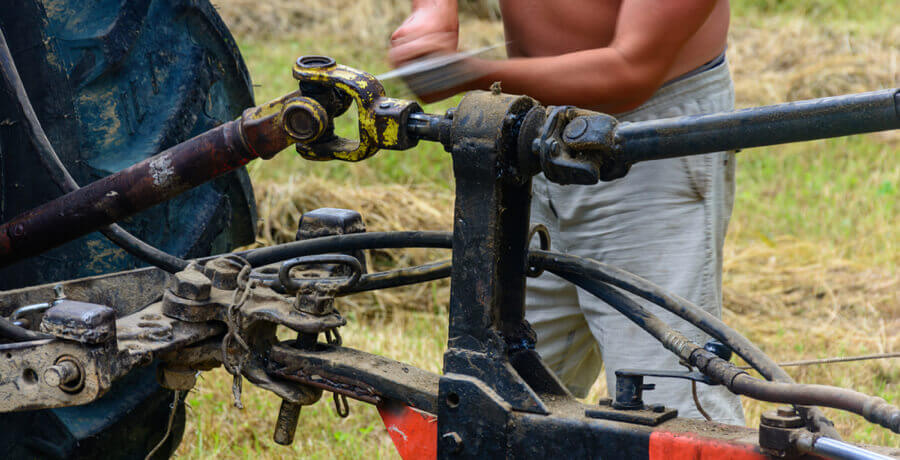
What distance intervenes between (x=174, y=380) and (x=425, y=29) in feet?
2.44

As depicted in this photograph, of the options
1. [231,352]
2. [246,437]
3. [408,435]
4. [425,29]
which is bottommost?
[246,437]

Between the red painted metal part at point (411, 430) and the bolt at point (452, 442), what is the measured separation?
0.05 m

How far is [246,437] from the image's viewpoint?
2.65 m

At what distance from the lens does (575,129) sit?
1.34 m

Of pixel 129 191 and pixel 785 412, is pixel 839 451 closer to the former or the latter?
pixel 785 412

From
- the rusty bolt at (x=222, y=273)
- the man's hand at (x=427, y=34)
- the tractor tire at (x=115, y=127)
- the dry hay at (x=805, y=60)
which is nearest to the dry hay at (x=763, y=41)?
the dry hay at (x=805, y=60)

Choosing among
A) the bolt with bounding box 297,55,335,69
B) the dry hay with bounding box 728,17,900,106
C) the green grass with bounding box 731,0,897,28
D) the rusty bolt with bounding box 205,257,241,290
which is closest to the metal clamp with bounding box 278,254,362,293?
the rusty bolt with bounding box 205,257,241,290

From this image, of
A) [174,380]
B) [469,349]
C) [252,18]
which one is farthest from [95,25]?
[252,18]

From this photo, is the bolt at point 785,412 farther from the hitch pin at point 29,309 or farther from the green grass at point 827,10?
the green grass at point 827,10

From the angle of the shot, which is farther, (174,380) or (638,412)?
(174,380)

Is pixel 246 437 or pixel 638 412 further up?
pixel 638 412

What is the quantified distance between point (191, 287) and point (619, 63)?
2.75ft

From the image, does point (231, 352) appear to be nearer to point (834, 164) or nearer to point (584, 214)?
point (584, 214)

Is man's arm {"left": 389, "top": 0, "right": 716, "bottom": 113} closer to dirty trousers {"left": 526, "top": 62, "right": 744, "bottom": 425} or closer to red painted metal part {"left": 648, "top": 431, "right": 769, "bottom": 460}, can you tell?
dirty trousers {"left": 526, "top": 62, "right": 744, "bottom": 425}
